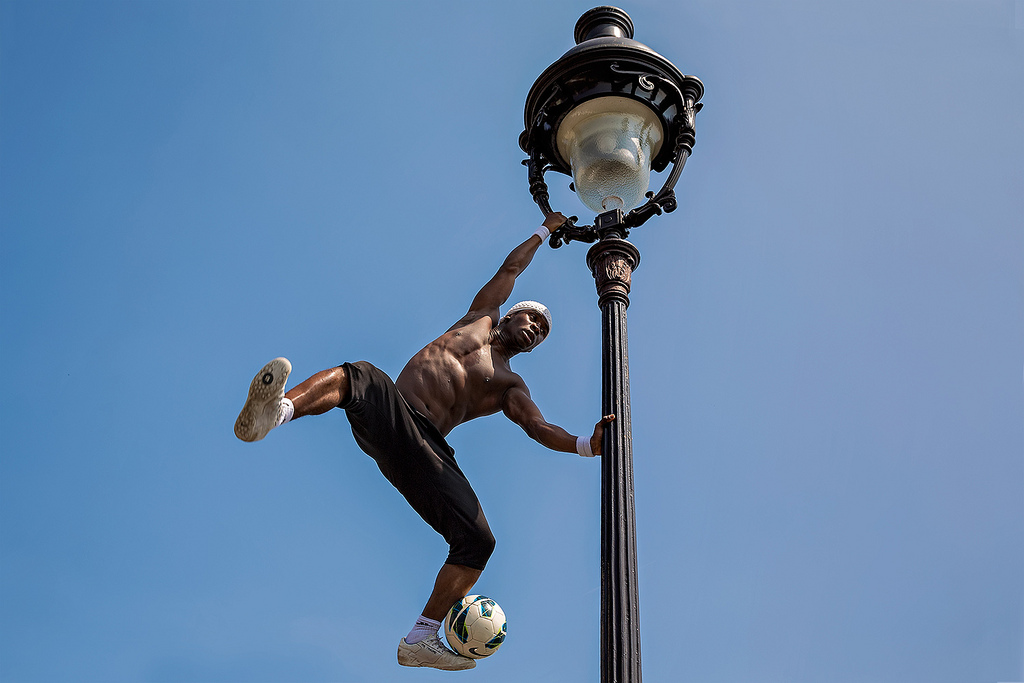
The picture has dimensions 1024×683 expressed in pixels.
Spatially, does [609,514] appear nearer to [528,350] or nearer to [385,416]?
[385,416]

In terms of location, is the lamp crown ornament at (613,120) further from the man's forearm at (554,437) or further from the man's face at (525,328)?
the man's forearm at (554,437)

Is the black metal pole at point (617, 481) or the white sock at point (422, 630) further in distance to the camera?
the white sock at point (422, 630)

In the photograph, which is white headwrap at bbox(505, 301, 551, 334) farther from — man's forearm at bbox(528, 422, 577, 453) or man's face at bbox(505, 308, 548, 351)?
man's forearm at bbox(528, 422, 577, 453)

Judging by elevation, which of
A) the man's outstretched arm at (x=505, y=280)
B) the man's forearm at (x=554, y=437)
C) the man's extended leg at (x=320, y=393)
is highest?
the man's outstretched arm at (x=505, y=280)

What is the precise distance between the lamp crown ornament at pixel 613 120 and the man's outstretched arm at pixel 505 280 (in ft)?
2.88

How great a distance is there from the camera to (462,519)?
5.57m

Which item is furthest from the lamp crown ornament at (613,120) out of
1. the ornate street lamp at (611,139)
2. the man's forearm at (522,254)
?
the man's forearm at (522,254)

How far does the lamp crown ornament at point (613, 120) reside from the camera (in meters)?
5.55

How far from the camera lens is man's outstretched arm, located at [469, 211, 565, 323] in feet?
22.0

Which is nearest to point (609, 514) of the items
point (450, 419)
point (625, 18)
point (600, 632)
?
point (600, 632)

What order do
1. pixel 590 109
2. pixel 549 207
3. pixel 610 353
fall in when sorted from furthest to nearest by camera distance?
1. pixel 549 207
2. pixel 590 109
3. pixel 610 353

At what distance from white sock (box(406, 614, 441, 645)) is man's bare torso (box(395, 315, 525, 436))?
1.16 metres

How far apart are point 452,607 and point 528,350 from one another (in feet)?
6.37

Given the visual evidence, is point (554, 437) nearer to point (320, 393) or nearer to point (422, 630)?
point (422, 630)
